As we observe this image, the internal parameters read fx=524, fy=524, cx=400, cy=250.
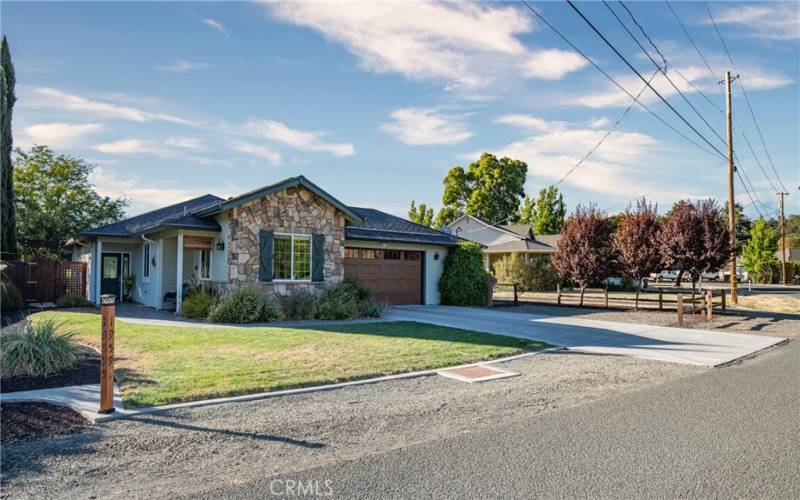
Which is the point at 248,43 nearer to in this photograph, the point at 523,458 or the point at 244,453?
the point at 244,453

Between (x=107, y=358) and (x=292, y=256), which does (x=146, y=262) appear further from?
(x=107, y=358)

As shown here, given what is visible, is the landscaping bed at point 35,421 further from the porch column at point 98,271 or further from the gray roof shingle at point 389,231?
the porch column at point 98,271

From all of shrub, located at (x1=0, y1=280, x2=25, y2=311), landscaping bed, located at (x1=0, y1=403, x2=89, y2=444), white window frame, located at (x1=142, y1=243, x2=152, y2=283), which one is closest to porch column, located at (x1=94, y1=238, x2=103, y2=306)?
white window frame, located at (x1=142, y1=243, x2=152, y2=283)

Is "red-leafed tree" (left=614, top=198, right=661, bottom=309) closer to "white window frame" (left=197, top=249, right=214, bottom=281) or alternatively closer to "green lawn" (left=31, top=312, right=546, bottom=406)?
"green lawn" (left=31, top=312, right=546, bottom=406)

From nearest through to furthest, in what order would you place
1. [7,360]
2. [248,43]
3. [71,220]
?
1. [7,360]
2. [248,43]
3. [71,220]

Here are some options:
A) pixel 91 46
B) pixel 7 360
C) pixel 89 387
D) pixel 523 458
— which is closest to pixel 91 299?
pixel 91 46

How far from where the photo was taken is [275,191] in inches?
632

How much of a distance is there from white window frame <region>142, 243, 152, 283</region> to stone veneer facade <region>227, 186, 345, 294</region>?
643 centimetres

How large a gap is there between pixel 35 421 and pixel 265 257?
412 inches

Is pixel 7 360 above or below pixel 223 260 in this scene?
below

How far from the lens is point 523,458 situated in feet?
15.2

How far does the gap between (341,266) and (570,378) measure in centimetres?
1083

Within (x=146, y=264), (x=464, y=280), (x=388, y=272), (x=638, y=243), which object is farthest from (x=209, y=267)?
(x=638, y=243)
